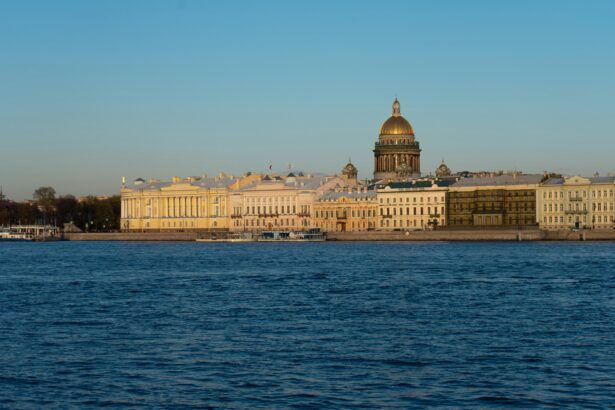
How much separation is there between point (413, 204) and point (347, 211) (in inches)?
244

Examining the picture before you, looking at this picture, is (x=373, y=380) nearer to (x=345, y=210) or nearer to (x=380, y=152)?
(x=345, y=210)

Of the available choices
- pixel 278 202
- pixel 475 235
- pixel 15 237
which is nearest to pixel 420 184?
pixel 475 235

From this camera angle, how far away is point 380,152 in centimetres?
10919

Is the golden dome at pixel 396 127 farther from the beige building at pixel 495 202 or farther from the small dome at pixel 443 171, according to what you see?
the beige building at pixel 495 202

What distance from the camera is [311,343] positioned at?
19.4 metres

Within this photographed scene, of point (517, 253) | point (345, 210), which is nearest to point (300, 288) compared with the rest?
point (517, 253)

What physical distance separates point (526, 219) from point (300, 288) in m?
54.0

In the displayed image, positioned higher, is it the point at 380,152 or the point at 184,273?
the point at 380,152

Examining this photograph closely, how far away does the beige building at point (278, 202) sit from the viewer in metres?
101

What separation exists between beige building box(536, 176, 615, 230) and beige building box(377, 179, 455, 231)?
9173mm

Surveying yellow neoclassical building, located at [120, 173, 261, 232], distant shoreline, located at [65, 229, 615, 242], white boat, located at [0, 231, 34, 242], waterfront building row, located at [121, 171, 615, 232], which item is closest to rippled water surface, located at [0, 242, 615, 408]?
distant shoreline, located at [65, 229, 615, 242]

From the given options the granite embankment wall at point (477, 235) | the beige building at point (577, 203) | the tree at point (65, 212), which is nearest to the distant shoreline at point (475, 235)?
the granite embankment wall at point (477, 235)

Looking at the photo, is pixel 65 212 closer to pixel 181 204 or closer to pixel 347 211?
pixel 181 204

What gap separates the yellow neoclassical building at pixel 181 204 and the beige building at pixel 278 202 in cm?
140
